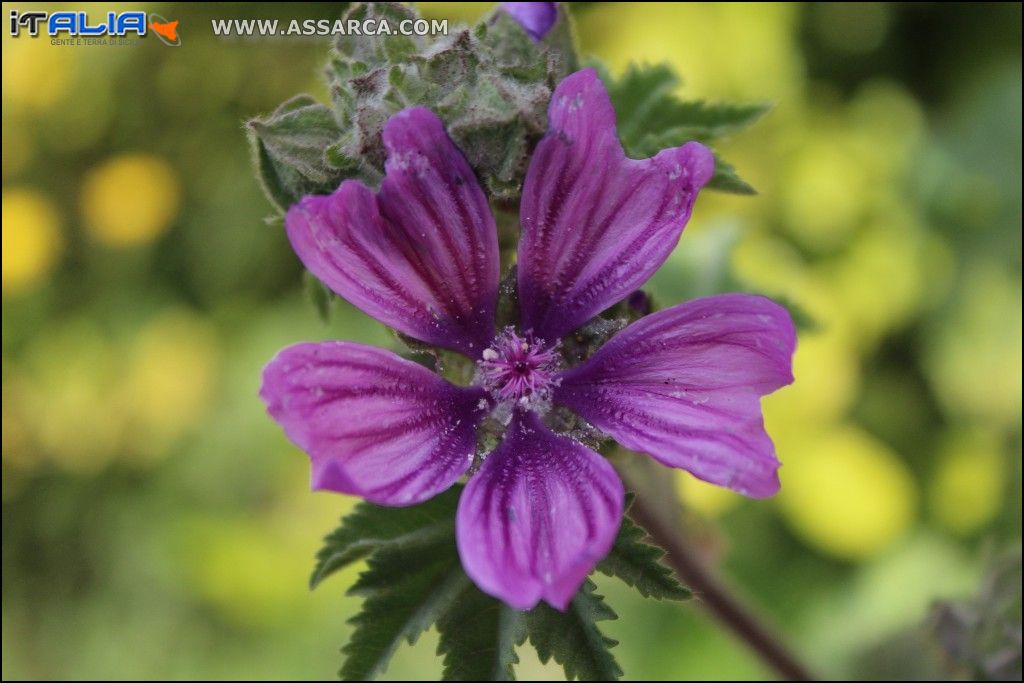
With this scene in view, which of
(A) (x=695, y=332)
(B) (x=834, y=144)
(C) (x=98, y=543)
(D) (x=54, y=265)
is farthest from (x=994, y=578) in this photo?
(D) (x=54, y=265)

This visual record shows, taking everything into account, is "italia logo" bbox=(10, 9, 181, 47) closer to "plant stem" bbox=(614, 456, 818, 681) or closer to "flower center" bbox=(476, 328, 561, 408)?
"flower center" bbox=(476, 328, 561, 408)

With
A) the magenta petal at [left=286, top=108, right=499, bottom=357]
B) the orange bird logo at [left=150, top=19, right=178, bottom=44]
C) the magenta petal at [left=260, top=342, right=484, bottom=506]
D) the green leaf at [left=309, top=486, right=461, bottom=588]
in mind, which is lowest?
the green leaf at [left=309, top=486, right=461, bottom=588]

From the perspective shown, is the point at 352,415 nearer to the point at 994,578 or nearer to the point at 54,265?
the point at 994,578

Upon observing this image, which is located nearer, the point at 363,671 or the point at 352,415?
the point at 352,415

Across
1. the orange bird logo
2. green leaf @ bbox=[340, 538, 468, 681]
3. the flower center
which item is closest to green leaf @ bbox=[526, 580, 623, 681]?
green leaf @ bbox=[340, 538, 468, 681]

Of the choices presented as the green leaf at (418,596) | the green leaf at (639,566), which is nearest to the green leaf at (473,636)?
the green leaf at (418,596)

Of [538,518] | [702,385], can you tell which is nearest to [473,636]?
[538,518]
